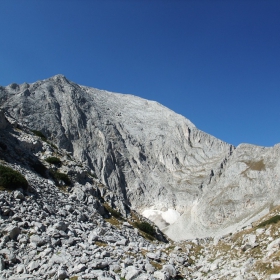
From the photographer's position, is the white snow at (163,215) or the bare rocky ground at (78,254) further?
the white snow at (163,215)

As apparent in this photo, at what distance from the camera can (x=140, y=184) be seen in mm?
199875

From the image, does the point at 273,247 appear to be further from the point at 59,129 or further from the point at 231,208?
the point at 59,129

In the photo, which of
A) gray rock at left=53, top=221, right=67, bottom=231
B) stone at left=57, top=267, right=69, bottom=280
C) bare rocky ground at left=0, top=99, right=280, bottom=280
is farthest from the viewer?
gray rock at left=53, top=221, right=67, bottom=231

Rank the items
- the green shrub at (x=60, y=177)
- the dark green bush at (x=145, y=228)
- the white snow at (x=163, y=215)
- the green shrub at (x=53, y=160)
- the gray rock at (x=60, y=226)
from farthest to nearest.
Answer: the white snow at (x=163, y=215) < the dark green bush at (x=145, y=228) < the green shrub at (x=53, y=160) < the green shrub at (x=60, y=177) < the gray rock at (x=60, y=226)

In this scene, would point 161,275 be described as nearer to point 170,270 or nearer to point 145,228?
point 170,270

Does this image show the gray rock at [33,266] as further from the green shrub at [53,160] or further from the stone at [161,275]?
the green shrub at [53,160]

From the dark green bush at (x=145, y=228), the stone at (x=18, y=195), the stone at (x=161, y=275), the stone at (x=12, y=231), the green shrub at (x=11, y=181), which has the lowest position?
the stone at (x=161, y=275)

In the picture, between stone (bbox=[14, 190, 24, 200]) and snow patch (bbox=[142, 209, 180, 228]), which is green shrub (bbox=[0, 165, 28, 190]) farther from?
snow patch (bbox=[142, 209, 180, 228])

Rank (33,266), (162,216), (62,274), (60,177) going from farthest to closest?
1. (162,216)
2. (60,177)
3. (33,266)
4. (62,274)

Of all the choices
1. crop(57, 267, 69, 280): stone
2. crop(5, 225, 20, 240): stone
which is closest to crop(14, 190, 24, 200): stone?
crop(5, 225, 20, 240): stone

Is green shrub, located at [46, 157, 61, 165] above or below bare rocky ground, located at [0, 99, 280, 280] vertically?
above

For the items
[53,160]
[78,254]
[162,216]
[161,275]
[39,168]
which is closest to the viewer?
[161,275]

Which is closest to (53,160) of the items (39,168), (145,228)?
(39,168)

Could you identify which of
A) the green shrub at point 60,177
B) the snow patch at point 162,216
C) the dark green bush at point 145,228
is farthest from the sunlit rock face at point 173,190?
the green shrub at point 60,177
